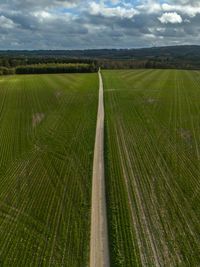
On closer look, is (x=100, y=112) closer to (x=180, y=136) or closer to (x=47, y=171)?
(x=180, y=136)

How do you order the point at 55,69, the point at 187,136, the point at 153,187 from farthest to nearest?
the point at 55,69, the point at 187,136, the point at 153,187

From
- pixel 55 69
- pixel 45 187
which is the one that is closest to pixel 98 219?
pixel 45 187

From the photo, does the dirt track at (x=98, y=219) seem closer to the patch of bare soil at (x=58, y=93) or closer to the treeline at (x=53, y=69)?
the patch of bare soil at (x=58, y=93)

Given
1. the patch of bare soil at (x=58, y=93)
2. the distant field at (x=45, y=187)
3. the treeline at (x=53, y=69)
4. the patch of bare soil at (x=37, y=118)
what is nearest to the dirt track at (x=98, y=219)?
the distant field at (x=45, y=187)

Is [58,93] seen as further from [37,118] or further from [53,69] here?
[53,69]

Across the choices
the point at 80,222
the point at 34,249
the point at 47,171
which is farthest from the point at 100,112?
the point at 34,249

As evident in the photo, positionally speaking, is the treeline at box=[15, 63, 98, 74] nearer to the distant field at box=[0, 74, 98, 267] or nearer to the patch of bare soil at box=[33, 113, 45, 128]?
the distant field at box=[0, 74, 98, 267]

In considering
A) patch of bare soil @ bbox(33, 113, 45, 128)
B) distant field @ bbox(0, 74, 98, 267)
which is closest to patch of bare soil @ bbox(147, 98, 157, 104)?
distant field @ bbox(0, 74, 98, 267)
